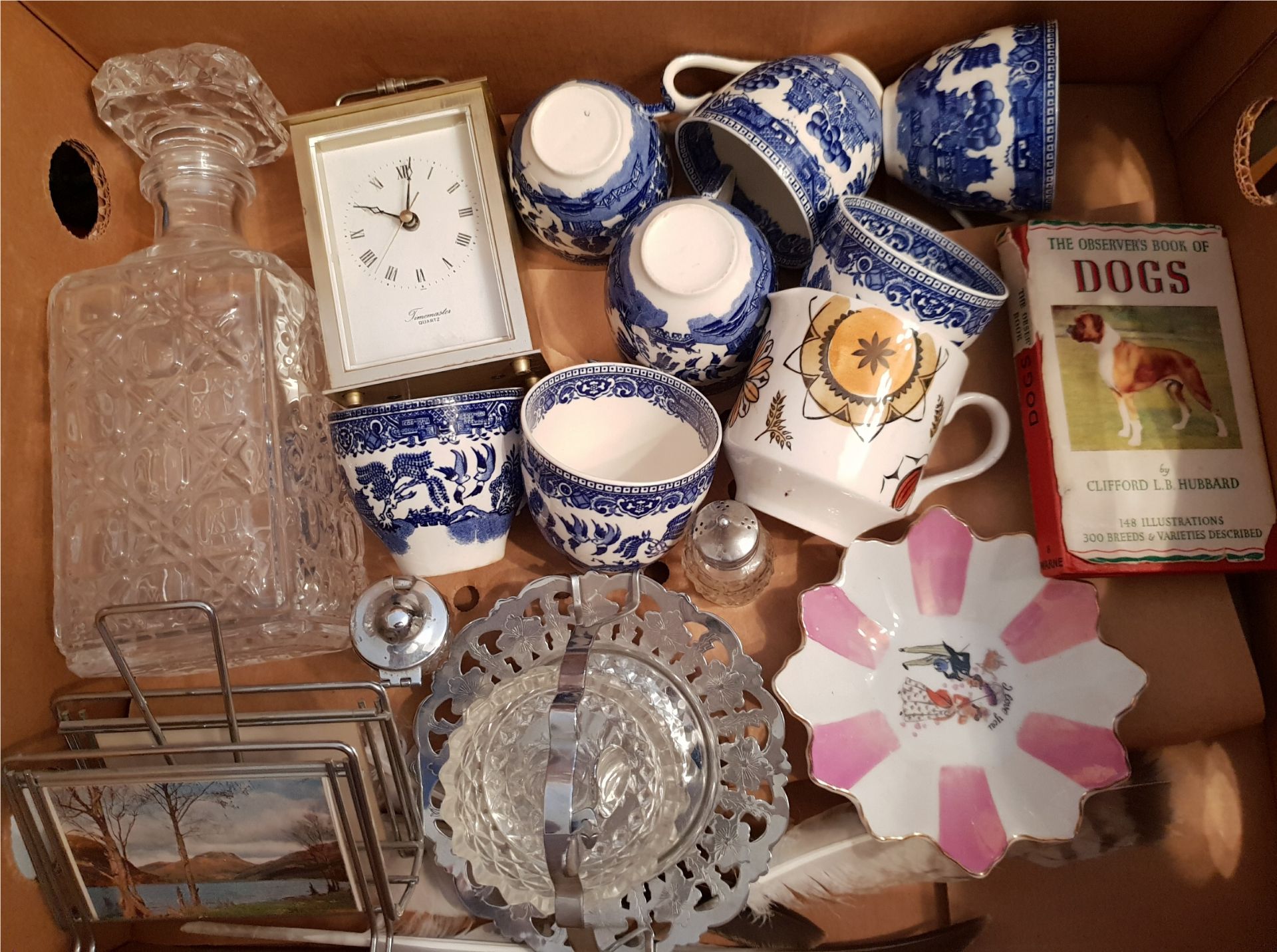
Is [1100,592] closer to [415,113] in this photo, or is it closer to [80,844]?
[415,113]

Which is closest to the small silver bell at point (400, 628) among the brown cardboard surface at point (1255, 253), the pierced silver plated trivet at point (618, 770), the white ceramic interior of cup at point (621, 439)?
the pierced silver plated trivet at point (618, 770)

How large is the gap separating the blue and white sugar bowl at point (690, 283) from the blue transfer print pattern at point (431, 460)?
0.11 m

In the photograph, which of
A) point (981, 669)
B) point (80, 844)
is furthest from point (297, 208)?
point (981, 669)

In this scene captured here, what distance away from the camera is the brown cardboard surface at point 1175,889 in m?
0.63

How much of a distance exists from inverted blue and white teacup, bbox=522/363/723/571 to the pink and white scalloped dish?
143 mm

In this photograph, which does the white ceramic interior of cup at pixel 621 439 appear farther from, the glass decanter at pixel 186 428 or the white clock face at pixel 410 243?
the glass decanter at pixel 186 428

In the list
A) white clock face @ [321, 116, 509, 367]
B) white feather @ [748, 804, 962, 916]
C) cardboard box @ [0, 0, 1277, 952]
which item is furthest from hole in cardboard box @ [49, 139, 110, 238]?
white feather @ [748, 804, 962, 916]

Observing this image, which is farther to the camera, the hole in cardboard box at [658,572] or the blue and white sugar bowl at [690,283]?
the hole in cardboard box at [658,572]

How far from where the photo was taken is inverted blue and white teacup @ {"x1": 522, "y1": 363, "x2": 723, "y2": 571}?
56 centimetres

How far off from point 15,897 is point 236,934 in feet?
0.48

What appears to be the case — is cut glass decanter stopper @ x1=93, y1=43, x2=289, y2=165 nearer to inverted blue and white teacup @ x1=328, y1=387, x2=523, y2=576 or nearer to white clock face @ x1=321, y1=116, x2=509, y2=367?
white clock face @ x1=321, y1=116, x2=509, y2=367

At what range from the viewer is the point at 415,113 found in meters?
0.65

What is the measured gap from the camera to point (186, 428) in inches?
24.2

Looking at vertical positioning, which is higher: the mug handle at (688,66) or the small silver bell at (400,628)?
the mug handle at (688,66)
